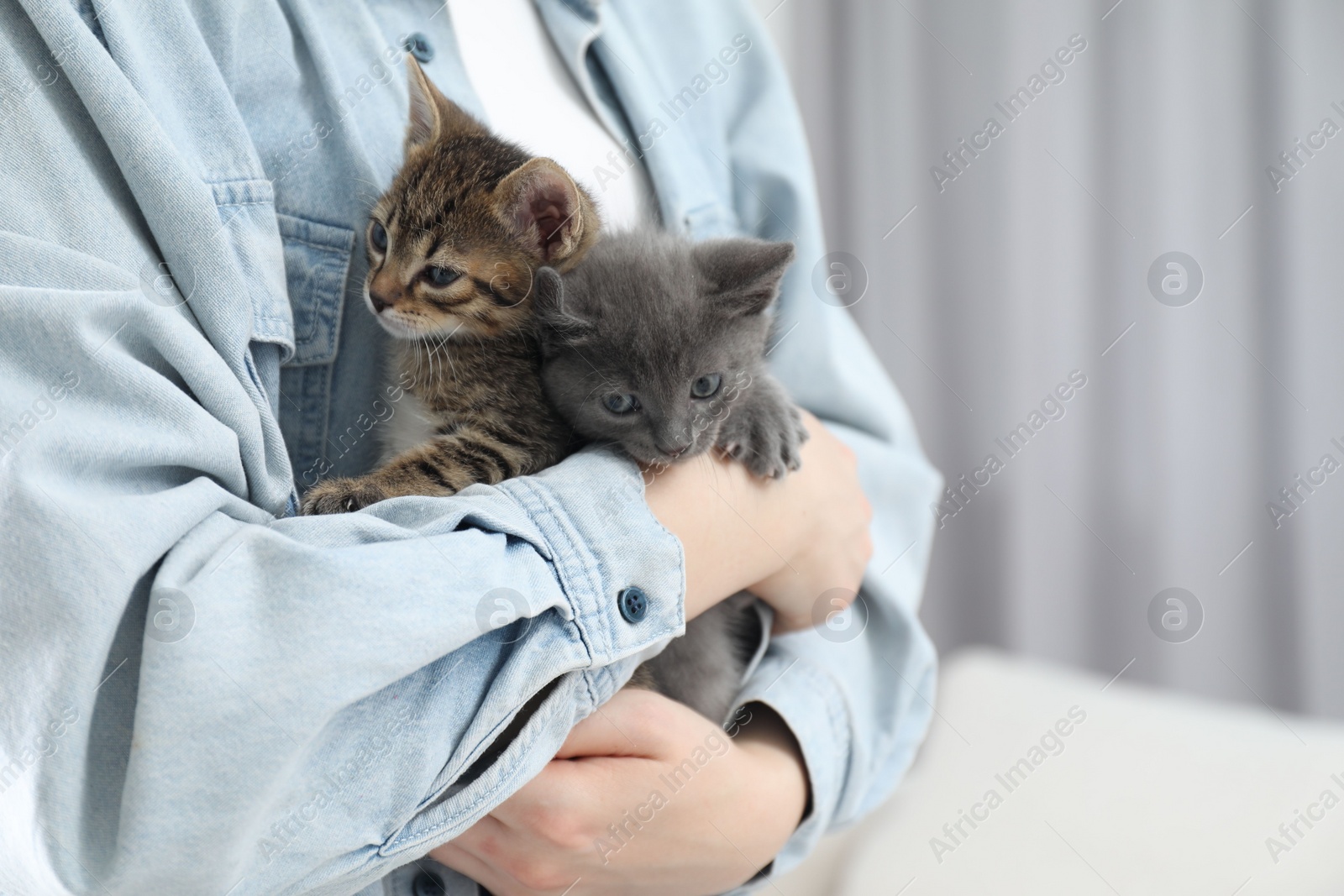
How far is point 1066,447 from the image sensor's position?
3059 millimetres

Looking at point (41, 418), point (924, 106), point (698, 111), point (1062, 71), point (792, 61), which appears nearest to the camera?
point (41, 418)

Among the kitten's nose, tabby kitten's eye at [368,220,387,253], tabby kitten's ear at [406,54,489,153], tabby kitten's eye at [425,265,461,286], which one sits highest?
tabby kitten's ear at [406,54,489,153]

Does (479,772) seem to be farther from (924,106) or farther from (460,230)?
(924,106)

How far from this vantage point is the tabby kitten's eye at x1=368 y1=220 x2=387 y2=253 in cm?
111

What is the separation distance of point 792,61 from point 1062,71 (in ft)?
3.45

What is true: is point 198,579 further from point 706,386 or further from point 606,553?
point 706,386

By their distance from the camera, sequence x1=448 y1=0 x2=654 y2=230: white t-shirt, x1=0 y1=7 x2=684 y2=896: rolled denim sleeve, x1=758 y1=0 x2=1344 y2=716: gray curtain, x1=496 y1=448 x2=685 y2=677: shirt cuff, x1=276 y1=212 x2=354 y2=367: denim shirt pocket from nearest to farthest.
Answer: x1=0 y1=7 x2=684 y2=896: rolled denim sleeve, x1=496 y1=448 x2=685 y2=677: shirt cuff, x1=276 y1=212 x2=354 y2=367: denim shirt pocket, x1=448 y1=0 x2=654 y2=230: white t-shirt, x1=758 y1=0 x2=1344 y2=716: gray curtain

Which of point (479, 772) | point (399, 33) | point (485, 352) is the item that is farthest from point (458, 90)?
point (479, 772)

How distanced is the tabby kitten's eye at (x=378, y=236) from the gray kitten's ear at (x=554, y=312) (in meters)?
0.20

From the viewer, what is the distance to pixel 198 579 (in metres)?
0.69

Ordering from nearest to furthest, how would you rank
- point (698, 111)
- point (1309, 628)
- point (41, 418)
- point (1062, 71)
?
point (41, 418), point (698, 111), point (1309, 628), point (1062, 71)

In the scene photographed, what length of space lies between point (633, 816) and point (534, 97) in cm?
99

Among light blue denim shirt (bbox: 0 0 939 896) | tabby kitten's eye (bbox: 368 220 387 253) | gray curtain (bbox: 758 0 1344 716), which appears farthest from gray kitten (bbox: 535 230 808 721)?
gray curtain (bbox: 758 0 1344 716)

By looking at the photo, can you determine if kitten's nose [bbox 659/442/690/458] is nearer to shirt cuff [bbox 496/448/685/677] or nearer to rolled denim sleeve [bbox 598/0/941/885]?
shirt cuff [bbox 496/448/685/677]
